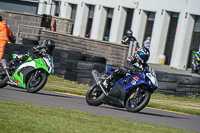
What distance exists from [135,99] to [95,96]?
991mm

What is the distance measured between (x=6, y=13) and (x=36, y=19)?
1606 millimetres

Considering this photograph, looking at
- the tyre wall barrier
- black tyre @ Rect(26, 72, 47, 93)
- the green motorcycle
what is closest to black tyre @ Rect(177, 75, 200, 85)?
the tyre wall barrier

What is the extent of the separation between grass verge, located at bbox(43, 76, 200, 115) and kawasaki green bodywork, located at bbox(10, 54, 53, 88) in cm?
230

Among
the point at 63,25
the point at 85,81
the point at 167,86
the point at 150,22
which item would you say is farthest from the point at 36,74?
the point at 150,22

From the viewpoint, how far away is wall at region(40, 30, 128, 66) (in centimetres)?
2252

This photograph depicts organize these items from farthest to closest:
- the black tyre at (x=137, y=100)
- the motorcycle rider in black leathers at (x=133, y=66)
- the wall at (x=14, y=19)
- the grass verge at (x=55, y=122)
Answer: the wall at (x=14, y=19), the motorcycle rider in black leathers at (x=133, y=66), the black tyre at (x=137, y=100), the grass verge at (x=55, y=122)

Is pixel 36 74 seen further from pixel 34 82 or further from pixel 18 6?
pixel 18 6

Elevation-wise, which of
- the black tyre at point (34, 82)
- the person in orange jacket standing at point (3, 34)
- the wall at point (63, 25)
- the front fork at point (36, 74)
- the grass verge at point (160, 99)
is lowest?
the grass verge at point (160, 99)

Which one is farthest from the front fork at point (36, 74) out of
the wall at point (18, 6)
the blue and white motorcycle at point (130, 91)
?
the wall at point (18, 6)

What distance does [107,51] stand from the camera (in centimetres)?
2303

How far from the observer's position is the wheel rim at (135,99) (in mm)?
10414

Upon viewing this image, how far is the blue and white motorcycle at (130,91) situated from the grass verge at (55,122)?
166cm

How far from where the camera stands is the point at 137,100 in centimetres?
1047

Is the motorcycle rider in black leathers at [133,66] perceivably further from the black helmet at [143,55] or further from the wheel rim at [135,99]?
the wheel rim at [135,99]
